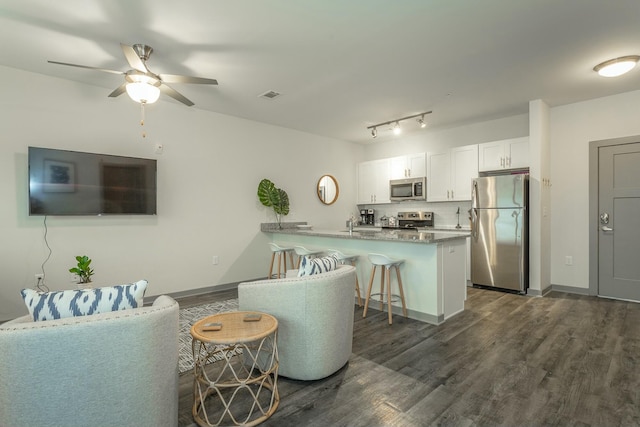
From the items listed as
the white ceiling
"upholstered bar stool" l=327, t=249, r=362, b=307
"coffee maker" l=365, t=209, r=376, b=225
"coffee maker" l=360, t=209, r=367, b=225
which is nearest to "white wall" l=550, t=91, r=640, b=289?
the white ceiling

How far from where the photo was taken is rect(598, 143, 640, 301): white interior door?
4055 mm

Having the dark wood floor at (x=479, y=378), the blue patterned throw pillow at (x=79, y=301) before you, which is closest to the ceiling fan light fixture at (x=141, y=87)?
the blue patterned throw pillow at (x=79, y=301)

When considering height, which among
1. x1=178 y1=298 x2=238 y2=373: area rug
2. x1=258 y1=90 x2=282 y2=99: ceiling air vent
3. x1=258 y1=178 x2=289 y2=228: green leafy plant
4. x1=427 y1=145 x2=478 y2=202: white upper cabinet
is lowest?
Answer: x1=178 y1=298 x2=238 y2=373: area rug

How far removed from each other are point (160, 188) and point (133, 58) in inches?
85.1

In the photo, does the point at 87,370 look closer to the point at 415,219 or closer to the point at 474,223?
the point at 474,223

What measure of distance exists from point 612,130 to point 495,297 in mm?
2757

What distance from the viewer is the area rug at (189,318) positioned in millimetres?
2537

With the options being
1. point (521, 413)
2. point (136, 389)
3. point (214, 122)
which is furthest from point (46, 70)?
point (521, 413)

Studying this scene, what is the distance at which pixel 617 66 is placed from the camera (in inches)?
125

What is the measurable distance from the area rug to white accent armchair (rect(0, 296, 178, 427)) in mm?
1075

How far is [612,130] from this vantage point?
165 inches

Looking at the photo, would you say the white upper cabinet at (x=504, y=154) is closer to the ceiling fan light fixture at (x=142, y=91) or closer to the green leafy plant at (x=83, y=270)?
the ceiling fan light fixture at (x=142, y=91)

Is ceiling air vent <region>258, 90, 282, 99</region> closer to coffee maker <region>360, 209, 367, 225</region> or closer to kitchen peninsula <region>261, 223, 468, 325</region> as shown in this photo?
kitchen peninsula <region>261, 223, 468, 325</region>

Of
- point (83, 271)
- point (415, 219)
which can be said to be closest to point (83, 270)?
point (83, 271)
